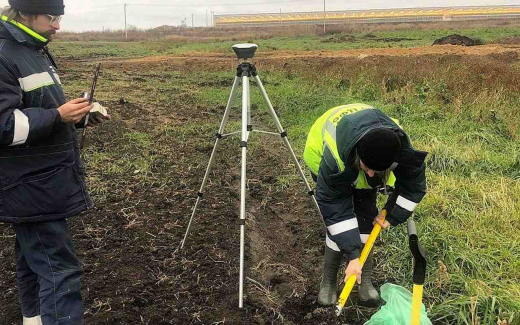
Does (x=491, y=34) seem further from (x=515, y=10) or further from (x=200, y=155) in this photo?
(x=515, y=10)

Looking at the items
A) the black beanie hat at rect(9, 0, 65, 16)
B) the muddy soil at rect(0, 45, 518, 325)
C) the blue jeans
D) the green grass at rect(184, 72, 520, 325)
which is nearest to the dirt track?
the green grass at rect(184, 72, 520, 325)

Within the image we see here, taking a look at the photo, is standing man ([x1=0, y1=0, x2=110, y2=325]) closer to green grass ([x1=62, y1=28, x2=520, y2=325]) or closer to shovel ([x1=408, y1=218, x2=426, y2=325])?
shovel ([x1=408, y1=218, x2=426, y2=325])

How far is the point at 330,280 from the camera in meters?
3.21

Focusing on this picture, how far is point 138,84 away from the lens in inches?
538

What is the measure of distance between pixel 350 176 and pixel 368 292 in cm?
114

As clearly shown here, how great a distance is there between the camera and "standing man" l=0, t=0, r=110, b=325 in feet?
7.07

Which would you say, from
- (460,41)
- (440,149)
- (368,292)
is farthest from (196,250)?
(460,41)

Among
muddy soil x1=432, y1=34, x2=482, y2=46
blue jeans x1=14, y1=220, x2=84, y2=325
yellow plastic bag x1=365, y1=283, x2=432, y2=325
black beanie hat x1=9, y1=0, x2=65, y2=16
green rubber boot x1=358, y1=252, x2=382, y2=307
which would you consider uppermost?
muddy soil x1=432, y1=34, x2=482, y2=46

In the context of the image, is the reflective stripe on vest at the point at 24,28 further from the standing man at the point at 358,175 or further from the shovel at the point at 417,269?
the shovel at the point at 417,269

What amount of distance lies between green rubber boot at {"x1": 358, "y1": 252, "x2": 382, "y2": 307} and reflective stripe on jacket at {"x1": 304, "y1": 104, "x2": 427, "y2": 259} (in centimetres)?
59

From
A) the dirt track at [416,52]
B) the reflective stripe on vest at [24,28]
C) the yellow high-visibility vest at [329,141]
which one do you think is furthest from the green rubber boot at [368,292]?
the dirt track at [416,52]

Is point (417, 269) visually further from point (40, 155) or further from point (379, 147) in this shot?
point (40, 155)

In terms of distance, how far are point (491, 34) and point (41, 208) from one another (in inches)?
1418

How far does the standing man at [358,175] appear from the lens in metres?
2.34
